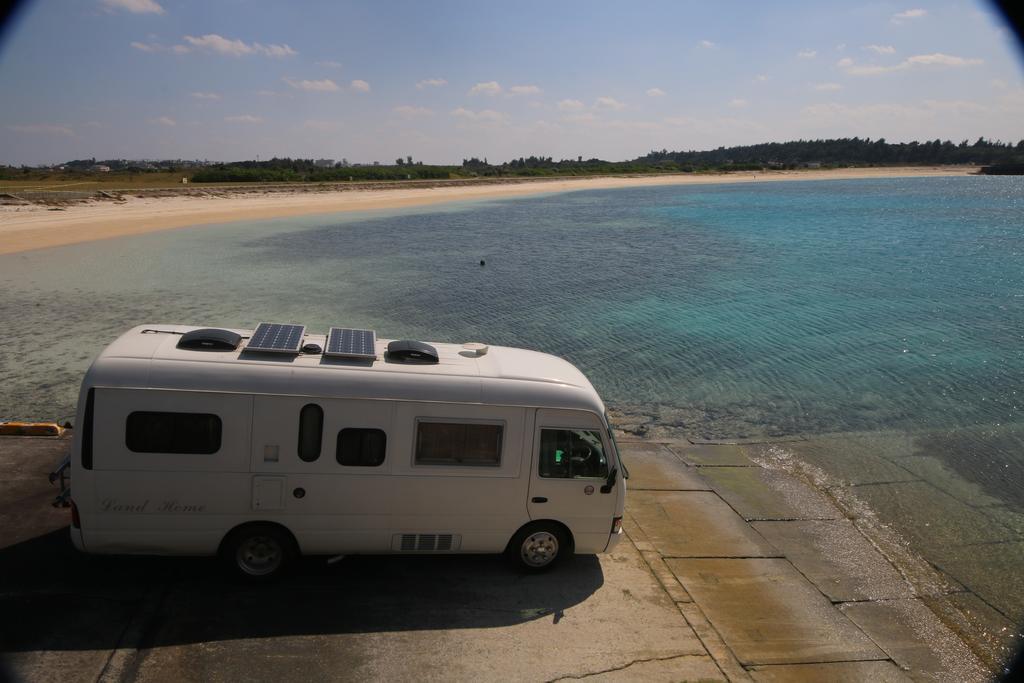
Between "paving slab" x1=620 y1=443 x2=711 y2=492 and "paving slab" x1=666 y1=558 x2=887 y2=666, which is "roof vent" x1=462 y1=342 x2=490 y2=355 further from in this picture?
"paving slab" x1=620 y1=443 x2=711 y2=492

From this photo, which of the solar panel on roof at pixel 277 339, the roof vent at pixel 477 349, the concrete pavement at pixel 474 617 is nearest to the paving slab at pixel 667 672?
the concrete pavement at pixel 474 617

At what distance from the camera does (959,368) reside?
21.0 metres

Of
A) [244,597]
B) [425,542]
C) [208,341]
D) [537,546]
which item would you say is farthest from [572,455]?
[208,341]

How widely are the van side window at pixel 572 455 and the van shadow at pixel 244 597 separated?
4.36 ft

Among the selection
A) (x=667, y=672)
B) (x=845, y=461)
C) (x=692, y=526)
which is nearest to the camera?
(x=667, y=672)

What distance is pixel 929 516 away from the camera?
1161 centimetres

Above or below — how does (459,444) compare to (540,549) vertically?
above

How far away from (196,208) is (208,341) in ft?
202

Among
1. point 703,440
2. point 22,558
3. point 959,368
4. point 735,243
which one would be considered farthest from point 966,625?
point 735,243

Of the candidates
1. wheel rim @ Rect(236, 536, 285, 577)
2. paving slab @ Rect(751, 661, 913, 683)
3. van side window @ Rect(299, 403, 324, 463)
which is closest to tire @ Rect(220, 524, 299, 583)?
wheel rim @ Rect(236, 536, 285, 577)

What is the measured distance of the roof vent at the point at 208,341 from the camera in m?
7.48

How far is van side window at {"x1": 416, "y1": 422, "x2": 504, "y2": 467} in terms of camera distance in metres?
7.49

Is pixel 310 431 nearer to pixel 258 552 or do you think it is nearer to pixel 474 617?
pixel 258 552

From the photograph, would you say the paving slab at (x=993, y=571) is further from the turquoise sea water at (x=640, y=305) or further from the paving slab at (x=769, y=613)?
the turquoise sea water at (x=640, y=305)
